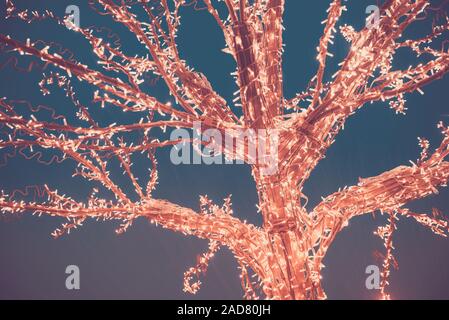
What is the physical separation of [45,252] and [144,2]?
3403 millimetres

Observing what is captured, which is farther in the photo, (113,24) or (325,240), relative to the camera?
(113,24)

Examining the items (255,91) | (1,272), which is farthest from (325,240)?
(1,272)

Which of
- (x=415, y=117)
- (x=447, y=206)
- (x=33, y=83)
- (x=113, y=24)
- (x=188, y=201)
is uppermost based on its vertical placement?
(x=113, y=24)

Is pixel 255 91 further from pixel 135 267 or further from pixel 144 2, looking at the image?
pixel 135 267

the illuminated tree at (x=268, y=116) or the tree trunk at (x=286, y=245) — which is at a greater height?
the illuminated tree at (x=268, y=116)

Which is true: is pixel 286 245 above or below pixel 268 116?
below

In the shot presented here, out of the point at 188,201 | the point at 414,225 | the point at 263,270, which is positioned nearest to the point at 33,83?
the point at 188,201

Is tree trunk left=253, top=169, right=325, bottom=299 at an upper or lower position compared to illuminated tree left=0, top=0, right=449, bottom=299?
lower

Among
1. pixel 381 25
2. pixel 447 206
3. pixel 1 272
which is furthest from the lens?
pixel 1 272

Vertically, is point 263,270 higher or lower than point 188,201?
lower

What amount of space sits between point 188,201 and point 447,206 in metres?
2.29

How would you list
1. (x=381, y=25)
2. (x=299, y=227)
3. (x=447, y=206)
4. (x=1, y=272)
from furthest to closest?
1. (x=1, y=272)
2. (x=447, y=206)
3. (x=299, y=227)
4. (x=381, y=25)

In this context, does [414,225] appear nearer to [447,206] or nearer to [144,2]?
[447,206]

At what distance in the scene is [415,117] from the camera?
3355 mm
